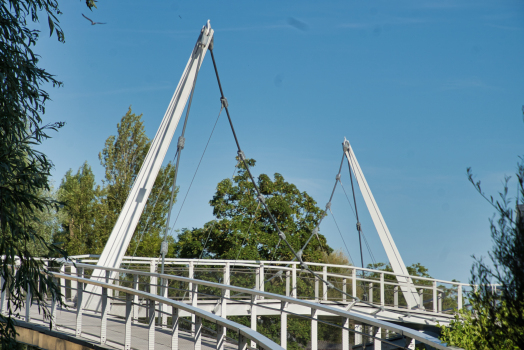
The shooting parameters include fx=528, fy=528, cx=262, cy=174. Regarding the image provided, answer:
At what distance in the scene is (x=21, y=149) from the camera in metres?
7.02

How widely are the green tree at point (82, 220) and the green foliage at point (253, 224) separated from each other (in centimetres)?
509

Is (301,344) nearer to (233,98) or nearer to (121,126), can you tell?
(121,126)

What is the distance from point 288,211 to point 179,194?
10.9 metres

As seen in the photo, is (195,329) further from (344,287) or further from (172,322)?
(344,287)

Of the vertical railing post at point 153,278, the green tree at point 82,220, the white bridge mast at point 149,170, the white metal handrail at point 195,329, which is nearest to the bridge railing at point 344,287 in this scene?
the vertical railing post at point 153,278

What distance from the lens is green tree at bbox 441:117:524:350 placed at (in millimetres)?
4570

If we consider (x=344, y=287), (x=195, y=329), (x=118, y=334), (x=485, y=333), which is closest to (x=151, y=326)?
(x=195, y=329)

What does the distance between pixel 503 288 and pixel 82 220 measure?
93.7ft

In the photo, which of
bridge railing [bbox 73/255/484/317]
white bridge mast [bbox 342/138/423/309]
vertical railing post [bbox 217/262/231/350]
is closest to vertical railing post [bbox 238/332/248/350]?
vertical railing post [bbox 217/262/231/350]

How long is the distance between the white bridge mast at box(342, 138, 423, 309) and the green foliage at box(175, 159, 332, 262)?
25.2ft

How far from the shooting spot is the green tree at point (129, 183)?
93.3 feet

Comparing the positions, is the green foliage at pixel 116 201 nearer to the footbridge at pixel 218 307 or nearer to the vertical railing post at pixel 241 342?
the footbridge at pixel 218 307

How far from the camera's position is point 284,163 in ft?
98.0

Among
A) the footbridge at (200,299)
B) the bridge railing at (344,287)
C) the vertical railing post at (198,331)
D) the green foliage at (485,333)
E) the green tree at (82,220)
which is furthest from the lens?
the green tree at (82,220)
